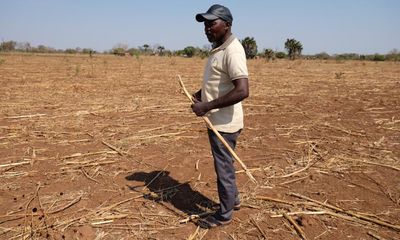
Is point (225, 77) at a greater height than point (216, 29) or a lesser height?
lesser

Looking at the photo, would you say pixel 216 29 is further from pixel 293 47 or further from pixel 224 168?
pixel 293 47

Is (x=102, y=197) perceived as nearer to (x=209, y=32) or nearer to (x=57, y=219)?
(x=57, y=219)

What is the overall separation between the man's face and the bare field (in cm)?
170

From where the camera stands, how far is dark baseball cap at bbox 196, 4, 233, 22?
8.68 ft

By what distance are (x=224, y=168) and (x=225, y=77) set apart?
2.59ft

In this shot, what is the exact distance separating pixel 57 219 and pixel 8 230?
1.35 ft

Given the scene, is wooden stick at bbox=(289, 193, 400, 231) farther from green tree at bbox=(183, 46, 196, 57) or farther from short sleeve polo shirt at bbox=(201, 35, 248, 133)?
green tree at bbox=(183, 46, 196, 57)

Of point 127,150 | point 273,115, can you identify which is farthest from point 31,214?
point 273,115

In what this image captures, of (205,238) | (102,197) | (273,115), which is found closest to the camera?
(205,238)

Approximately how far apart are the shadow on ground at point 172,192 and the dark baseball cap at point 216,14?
1.92m

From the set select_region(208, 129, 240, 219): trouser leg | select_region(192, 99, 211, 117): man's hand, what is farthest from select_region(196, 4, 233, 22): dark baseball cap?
select_region(208, 129, 240, 219): trouser leg

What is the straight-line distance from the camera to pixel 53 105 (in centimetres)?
895

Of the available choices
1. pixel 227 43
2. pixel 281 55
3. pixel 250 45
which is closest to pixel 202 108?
pixel 227 43

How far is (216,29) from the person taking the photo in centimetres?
270
